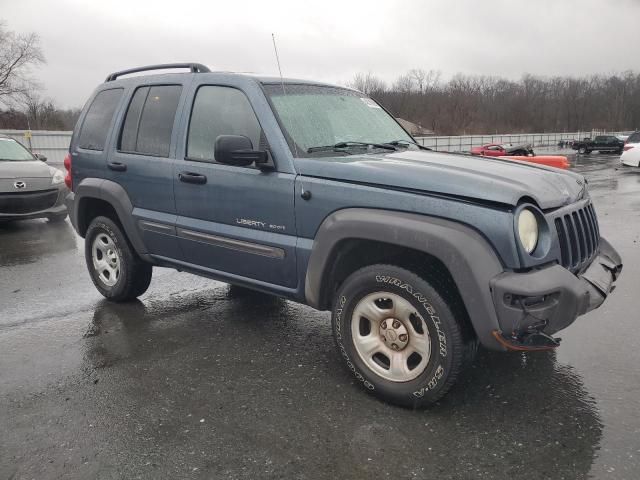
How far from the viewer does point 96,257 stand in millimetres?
5066

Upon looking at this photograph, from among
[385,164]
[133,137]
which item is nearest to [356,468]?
[385,164]

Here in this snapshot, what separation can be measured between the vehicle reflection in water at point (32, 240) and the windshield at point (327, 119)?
490 cm

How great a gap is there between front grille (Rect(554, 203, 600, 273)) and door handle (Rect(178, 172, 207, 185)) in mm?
2389

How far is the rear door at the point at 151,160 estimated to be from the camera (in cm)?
412

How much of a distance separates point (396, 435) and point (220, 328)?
6.70 ft

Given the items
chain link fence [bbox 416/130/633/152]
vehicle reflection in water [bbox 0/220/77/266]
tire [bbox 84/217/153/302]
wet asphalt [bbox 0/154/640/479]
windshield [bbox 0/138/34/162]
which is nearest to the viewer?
wet asphalt [bbox 0/154/640/479]

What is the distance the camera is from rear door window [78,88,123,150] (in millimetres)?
4738

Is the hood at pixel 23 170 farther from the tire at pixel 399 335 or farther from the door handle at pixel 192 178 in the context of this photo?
the tire at pixel 399 335

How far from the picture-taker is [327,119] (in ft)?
12.6

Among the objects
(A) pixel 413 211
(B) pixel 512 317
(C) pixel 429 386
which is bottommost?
(C) pixel 429 386

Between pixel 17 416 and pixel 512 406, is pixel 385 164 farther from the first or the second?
pixel 17 416

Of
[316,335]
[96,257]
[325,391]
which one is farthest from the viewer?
[96,257]

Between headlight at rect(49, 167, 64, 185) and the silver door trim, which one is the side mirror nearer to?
the silver door trim

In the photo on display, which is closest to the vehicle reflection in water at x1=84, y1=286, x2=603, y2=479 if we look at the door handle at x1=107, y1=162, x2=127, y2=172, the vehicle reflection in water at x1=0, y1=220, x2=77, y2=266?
the door handle at x1=107, y1=162, x2=127, y2=172
